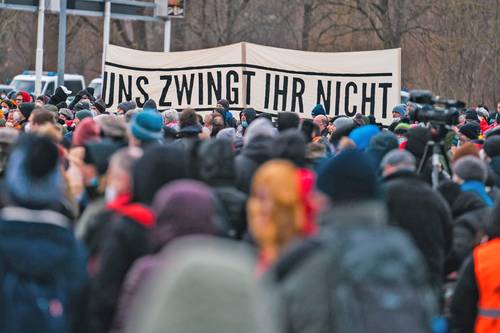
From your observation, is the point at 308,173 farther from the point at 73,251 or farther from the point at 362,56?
the point at 362,56

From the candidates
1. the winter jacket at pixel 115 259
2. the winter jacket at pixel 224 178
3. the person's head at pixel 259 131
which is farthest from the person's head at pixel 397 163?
the winter jacket at pixel 115 259

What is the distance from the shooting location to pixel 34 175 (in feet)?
20.3

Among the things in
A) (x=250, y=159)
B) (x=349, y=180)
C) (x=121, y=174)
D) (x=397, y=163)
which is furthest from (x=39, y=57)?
(x=349, y=180)

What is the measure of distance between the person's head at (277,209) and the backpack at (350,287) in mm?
74

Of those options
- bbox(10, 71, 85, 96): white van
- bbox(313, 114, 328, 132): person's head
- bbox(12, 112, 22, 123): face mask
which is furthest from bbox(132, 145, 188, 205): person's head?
bbox(10, 71, 85, 96): white van

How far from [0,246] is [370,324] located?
1.84 m

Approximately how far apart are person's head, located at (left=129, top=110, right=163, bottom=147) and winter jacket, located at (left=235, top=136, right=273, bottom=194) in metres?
0.81

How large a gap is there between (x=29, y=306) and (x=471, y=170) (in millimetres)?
3871

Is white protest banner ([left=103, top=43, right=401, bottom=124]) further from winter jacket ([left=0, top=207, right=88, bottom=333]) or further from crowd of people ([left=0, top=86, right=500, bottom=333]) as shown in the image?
winter jacket ([left=0, top=207, right=88, bottom=333])

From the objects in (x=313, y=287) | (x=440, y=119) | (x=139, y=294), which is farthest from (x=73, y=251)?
(x=440, y=119)

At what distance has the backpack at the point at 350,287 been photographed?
493 cm

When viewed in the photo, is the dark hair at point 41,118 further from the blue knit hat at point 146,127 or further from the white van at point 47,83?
the white van at point 47,83

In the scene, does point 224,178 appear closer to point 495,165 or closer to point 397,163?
point 397,163

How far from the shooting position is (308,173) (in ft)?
24.8
